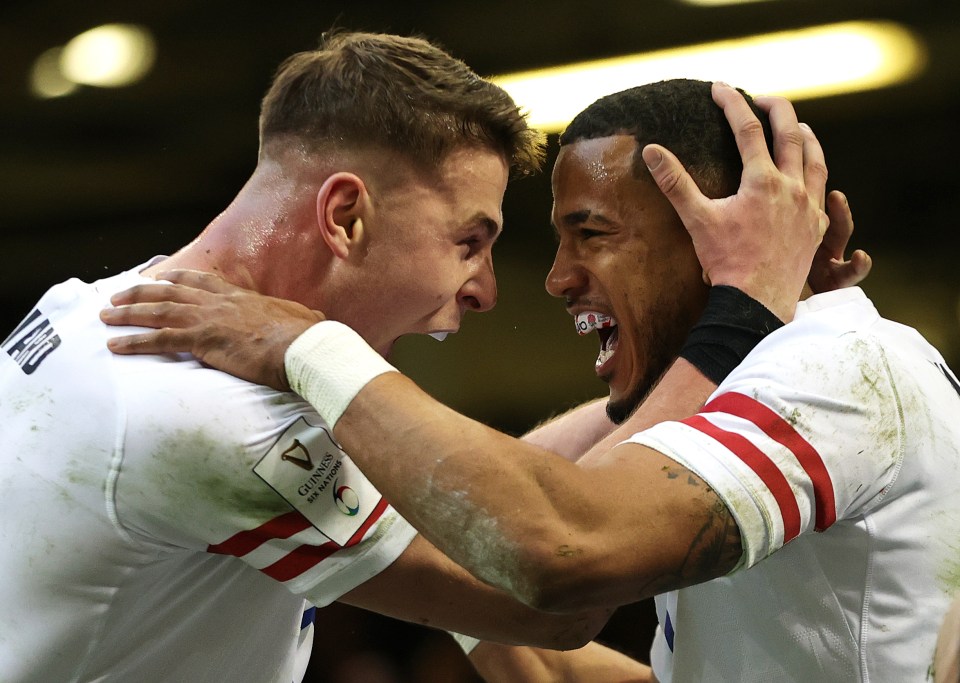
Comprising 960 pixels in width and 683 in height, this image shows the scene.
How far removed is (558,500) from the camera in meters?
1.35

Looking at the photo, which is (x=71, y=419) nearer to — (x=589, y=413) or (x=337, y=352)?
(x=337, y=352)

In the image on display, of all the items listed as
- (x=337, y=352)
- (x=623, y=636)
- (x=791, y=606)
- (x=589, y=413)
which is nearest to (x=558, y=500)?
(x=337, y=352)

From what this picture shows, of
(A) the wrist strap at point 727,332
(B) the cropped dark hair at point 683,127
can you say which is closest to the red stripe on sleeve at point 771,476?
(A) the wrist strap at point 727,332

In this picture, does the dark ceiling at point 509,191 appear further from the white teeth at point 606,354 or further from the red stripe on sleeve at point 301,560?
the red stripe on sleeve at point 301,560

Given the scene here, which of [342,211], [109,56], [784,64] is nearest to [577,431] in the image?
[342,211]

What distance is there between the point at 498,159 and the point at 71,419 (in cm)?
94

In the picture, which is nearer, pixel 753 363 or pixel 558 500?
pixel 558 500

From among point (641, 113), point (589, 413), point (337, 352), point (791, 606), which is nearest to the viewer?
point (337, 352)

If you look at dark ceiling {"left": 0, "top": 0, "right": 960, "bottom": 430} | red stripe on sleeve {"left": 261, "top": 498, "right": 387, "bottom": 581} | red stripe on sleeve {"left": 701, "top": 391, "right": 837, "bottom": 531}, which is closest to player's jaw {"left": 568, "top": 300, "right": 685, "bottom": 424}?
red stripe on sleeve {"left": 701, "top": 391, "right": 837, "bottom": 531}

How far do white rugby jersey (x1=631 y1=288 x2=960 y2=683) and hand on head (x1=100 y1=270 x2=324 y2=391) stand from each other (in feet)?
1.75

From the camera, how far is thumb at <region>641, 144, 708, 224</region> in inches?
74.9

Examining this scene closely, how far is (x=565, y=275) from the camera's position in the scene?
6.86 ft

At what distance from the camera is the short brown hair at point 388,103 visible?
1.92 meters

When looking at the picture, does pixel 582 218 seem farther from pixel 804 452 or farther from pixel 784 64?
pixel 784 64
